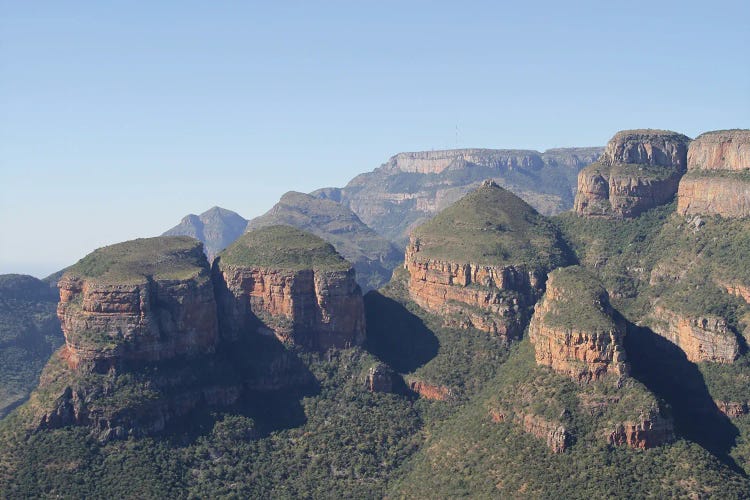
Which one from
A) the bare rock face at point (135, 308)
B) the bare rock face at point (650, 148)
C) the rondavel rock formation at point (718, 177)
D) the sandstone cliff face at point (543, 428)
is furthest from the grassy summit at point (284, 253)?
the bare rock face at point (650, 148)

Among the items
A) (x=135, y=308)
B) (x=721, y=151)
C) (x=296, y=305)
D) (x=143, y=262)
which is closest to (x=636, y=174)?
(x=721, y=151)

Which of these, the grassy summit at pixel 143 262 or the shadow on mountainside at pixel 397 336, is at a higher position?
the grassy summit at pixel 143 262

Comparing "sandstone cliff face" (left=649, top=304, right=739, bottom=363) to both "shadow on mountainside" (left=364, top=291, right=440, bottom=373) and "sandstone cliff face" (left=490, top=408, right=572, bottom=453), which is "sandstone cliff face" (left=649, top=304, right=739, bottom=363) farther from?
"shadow on mountainside" (left=364, top=291, right=440, bottom=373)

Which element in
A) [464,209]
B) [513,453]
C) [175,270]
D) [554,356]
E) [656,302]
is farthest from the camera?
[464,209]

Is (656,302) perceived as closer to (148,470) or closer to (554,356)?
(554,356)

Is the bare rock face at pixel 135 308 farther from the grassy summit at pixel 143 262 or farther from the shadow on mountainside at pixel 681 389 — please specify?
the shadow on mountainside at pixel 681 389

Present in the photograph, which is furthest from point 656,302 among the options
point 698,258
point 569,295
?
point 569,295

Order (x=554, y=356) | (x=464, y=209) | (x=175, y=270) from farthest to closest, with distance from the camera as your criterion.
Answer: (x=464, y=209)
(x=175, y=270)
(x=554, y=356)
